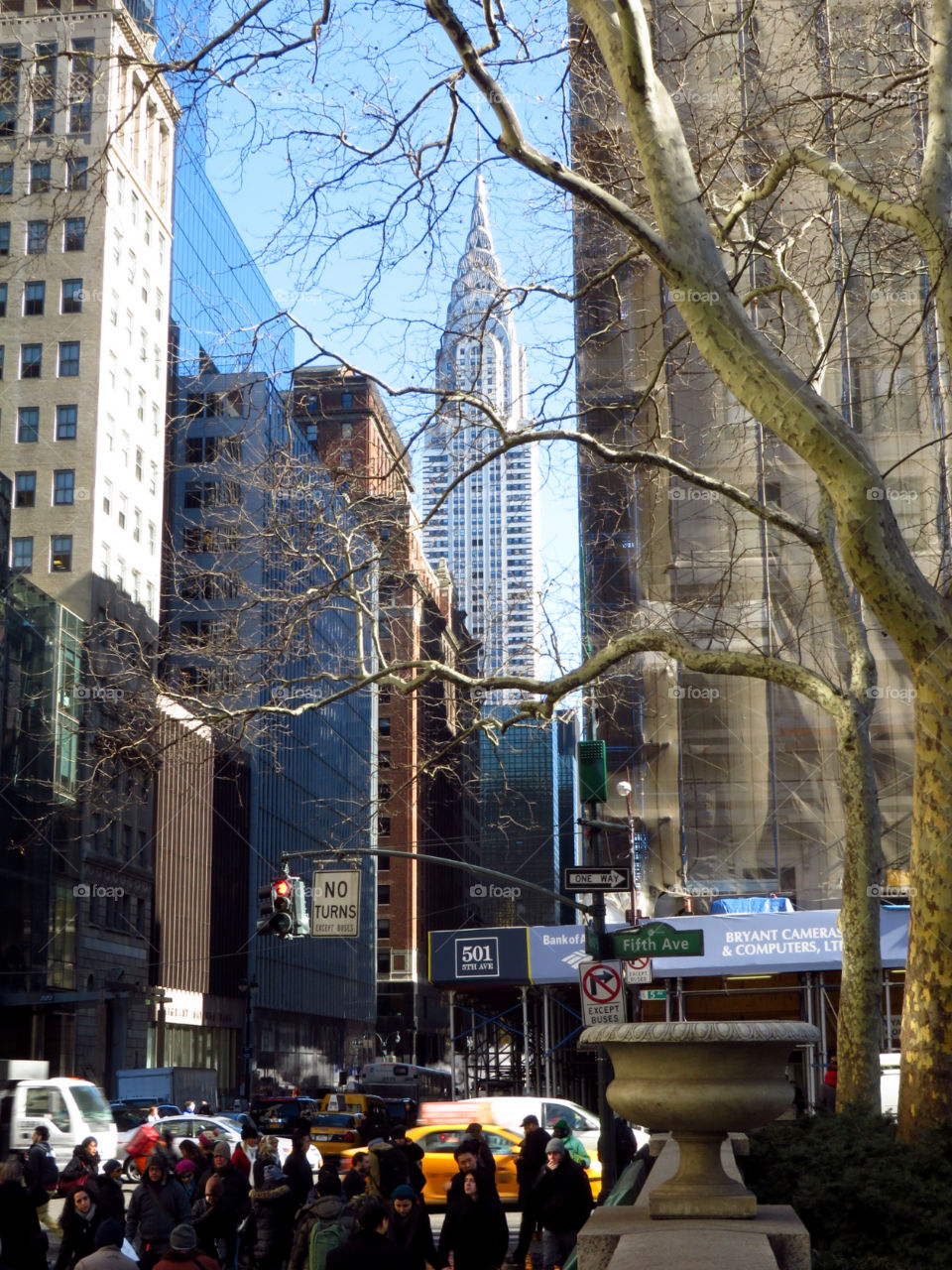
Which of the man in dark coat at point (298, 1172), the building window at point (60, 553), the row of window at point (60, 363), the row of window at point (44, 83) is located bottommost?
the man in dark coat at point (298, 1172)

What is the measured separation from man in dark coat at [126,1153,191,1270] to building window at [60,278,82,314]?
62.8 meters

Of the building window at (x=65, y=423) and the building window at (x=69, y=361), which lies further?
the building window at (x=69, y=361)

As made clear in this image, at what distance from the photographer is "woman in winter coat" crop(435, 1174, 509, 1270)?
39.5 ft

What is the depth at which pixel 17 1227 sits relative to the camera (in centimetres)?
1178

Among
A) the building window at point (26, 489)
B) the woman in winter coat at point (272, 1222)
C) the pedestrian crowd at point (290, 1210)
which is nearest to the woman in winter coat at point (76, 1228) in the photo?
the pedestrian crowd at point (290, 1210)

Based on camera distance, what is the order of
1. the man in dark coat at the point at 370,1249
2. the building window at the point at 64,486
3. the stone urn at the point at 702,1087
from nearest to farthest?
the stone urn at the point at 702,1087, the man in dark coat at the point at 370,1249, the building window at the point at 64,486

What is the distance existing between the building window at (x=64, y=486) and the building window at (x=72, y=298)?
7.82 metres

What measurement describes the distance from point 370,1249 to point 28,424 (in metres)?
66.7

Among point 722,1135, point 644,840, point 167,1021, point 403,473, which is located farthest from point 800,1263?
point 167,1021

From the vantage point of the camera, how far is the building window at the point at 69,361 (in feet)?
232

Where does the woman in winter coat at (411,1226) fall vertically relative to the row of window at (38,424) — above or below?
below

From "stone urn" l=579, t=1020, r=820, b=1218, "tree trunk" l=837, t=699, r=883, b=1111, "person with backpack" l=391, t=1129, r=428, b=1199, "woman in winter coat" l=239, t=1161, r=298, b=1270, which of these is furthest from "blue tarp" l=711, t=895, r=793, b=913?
"stone urn" l=579, t=1020, r=820, b=1218

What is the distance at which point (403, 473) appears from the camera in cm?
1764

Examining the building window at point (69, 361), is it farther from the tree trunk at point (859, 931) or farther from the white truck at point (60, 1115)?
the tree trunk at point (859, 931)
